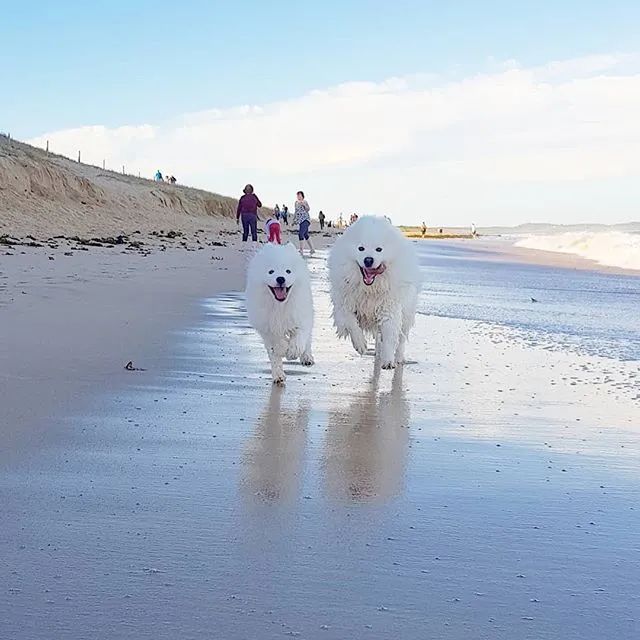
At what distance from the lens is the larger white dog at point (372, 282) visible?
7500mm

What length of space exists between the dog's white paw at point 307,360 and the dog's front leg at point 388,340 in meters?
0.49

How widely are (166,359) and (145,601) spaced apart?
403 cm

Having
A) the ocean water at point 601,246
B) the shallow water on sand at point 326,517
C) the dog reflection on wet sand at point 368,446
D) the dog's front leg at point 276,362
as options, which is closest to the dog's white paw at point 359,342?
the dog's front leg at point 276,362

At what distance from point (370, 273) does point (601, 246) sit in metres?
31.5

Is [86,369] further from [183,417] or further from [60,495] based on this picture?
[60,495]

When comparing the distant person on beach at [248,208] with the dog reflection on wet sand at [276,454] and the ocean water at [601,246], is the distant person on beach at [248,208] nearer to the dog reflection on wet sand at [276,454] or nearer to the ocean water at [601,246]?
the ocean water at [601,246]

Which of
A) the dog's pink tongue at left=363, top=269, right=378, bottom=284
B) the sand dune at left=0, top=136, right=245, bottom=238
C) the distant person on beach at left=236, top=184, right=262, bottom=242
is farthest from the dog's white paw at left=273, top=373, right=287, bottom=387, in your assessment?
the distant person on beach at left=236, top=184, right=262, bottom=242

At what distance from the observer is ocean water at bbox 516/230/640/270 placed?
2869 centimetres

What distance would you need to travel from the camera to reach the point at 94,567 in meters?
2.78

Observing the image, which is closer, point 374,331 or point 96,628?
point 96,628

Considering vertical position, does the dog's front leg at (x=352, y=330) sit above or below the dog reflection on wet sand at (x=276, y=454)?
above

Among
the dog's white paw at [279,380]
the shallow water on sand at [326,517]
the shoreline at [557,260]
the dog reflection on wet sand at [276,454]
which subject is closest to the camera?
the shallow water on sand at [326,517]

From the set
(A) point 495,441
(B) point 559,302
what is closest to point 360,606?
(A) point 495,441

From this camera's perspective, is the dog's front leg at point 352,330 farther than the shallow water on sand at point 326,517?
Yes
